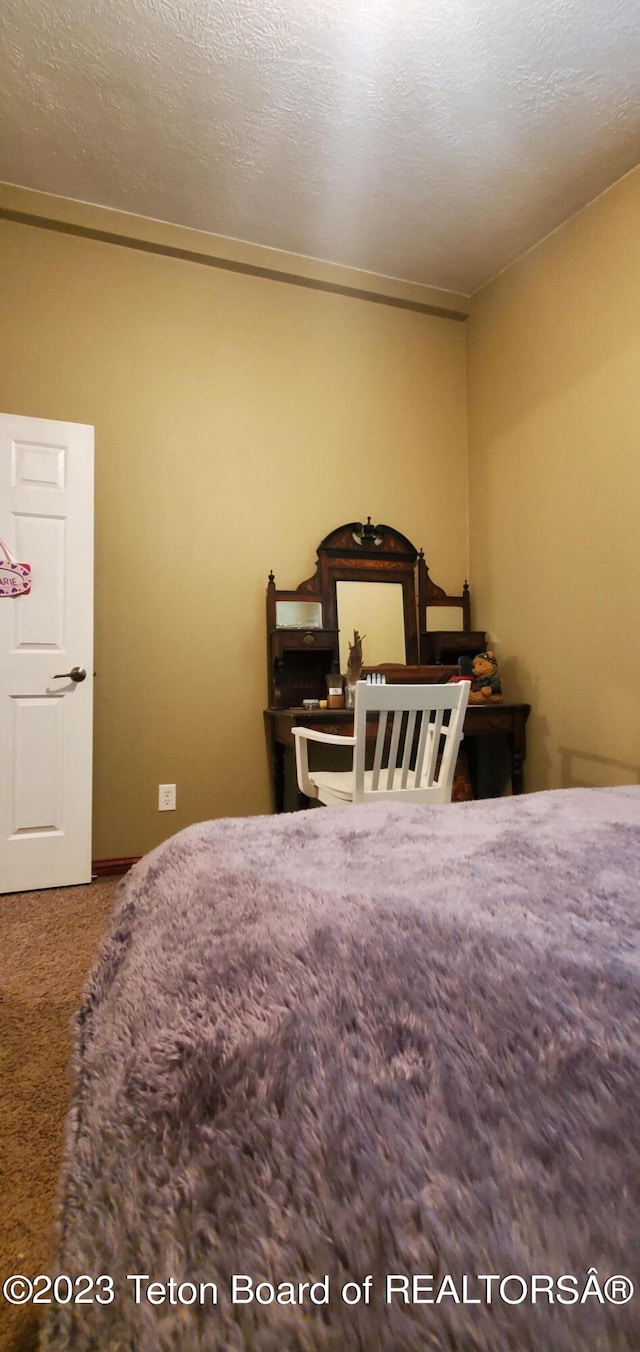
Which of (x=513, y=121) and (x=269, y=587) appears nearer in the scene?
(x=513, y=121)

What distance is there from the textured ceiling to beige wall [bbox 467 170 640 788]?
31 centimetres

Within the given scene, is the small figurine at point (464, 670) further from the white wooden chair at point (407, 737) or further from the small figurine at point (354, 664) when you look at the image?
the white wooden chair at point (407, 737)

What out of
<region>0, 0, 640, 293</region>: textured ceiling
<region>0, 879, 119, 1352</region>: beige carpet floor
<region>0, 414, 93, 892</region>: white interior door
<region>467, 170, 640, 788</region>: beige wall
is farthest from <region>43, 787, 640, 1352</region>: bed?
<region>0, 0, 640, 293</region>: textured ceiling

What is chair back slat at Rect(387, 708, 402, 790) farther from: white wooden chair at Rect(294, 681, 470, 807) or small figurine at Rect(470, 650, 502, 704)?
small figurine at Rect(470, 650, 502, 704)

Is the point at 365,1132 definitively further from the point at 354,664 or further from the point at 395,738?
the point at 354,664

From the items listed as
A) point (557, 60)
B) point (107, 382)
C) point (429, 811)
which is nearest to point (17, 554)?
point (107, 382)

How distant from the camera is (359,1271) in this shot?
11.0 inches

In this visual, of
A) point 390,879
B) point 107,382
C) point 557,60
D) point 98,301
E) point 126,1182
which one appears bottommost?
point 126,1182

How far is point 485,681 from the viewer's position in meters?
3.11

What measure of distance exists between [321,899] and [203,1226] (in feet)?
0.90

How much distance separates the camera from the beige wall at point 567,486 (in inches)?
101

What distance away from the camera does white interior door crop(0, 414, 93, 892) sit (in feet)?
8.37

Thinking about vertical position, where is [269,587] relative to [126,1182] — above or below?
above

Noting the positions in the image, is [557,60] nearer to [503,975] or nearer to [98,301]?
[98,301]
